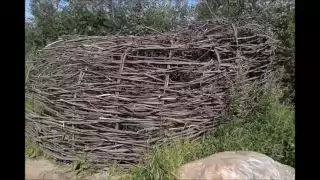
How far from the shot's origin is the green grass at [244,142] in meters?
2.74

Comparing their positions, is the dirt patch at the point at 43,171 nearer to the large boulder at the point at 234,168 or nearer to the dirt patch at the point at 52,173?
the dirt patch at the point at 52,173

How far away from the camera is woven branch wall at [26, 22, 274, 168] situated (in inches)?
118

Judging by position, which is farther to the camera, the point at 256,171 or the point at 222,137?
the point at 222,137


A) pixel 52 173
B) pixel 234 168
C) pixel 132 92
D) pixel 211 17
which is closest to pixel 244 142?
pixel 234 168

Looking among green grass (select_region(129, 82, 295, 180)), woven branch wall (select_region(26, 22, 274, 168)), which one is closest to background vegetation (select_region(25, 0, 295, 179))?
green grass (select_region(129, 82, 295, 180))

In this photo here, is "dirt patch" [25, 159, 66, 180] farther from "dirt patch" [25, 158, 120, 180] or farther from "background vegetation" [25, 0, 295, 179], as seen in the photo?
"background vegetation" [25, 0, 295, 179]

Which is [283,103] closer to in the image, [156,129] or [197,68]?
[197,68]

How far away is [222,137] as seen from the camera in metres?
3.08

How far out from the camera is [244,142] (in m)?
3.08

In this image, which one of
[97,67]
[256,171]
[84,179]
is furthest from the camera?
[97,67]

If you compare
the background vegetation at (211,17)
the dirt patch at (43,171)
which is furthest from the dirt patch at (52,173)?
the background vegetation at (211,17)

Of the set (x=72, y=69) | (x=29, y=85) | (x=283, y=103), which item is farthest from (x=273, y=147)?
(x=29, y=85)

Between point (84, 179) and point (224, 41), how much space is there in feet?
5.65

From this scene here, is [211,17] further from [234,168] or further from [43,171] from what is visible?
[43,171]
